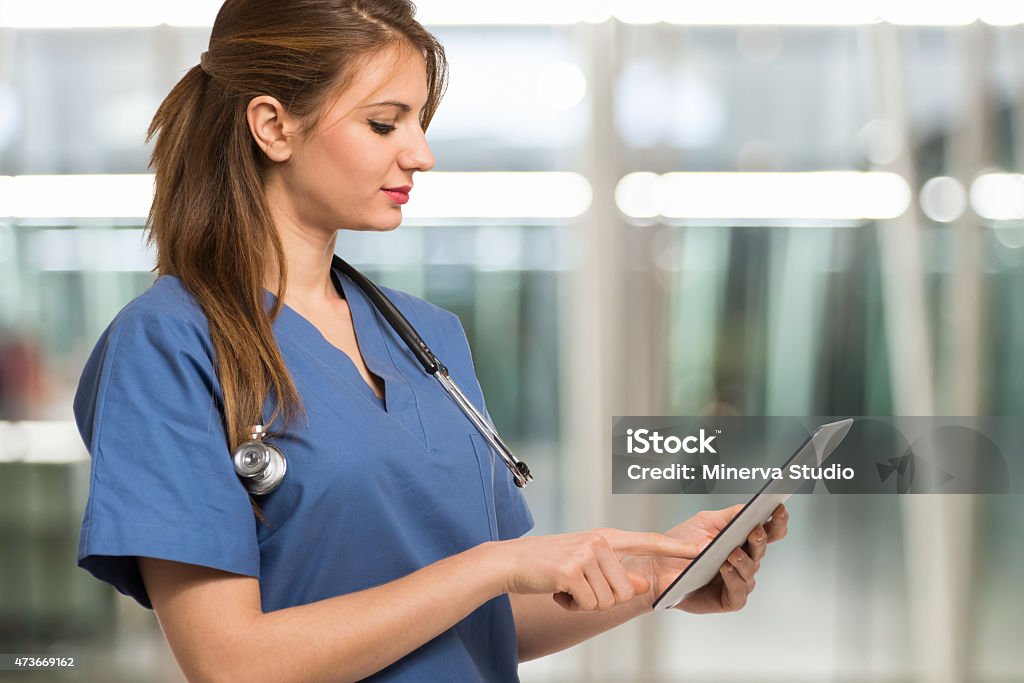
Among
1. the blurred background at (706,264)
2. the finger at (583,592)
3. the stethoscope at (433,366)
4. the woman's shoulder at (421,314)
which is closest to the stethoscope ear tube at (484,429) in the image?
the stethoscope at (433,366)

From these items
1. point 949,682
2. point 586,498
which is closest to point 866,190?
point 586,498

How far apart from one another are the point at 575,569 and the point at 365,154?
414 mm

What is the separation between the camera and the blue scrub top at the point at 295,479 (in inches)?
30.5

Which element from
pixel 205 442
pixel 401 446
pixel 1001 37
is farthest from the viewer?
pixel 1001 37

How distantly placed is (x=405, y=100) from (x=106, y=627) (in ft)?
7.51

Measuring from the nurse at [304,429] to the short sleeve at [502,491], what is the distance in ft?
0.03

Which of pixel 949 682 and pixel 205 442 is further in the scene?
pixel 949 682

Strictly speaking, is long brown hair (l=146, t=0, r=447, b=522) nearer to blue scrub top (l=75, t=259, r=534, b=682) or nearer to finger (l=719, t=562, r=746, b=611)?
blue scrub top (l=75, t=259, r=534, b=682)

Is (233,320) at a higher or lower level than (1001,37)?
lower

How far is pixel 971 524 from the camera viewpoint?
8.66ft

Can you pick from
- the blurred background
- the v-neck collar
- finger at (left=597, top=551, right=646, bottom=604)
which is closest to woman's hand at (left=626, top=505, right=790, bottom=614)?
finger at (left=597, top=551, right=646, bottom=604)

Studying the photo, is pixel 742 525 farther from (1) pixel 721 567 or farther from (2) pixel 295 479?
(2) pixel 295 479

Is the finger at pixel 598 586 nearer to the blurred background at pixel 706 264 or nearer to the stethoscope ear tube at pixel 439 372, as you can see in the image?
the stethoscope ear tube at pixel 439 372

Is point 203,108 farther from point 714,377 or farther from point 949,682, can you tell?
point 949,682
